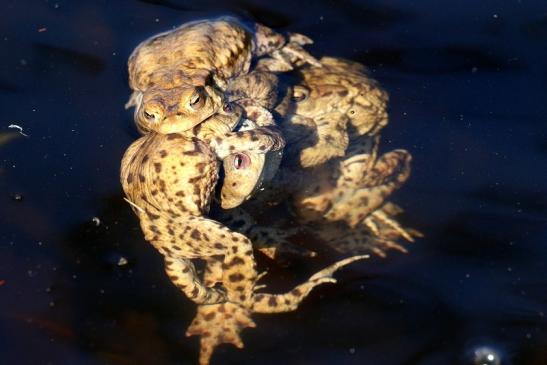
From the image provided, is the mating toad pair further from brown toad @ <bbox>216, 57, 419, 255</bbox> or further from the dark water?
the dark water

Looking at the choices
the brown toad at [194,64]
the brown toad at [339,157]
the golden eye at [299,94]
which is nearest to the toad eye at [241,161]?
the brown toad at [194,64]

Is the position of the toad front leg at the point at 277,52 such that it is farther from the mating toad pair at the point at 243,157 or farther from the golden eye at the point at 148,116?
the golden eye at the point at 148,116

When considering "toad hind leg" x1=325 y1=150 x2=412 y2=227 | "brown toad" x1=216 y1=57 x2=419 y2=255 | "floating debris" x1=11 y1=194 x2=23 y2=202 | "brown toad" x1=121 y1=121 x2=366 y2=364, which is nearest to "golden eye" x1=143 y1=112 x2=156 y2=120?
"brown toad" x1=121 y1=121 x2=366 y2=364

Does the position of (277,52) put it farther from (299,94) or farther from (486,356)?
(486,356)

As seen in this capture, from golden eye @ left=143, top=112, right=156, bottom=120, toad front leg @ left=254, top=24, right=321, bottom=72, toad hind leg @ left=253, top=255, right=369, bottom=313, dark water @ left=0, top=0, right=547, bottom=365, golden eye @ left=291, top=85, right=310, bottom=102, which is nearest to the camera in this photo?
golden eye @ left=143, top=112, right=156, bottom=120

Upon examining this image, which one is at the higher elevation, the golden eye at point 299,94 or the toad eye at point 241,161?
the golden eye at point 299,94

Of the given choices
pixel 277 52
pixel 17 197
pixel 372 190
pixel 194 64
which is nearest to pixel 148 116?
pixel 194 64
